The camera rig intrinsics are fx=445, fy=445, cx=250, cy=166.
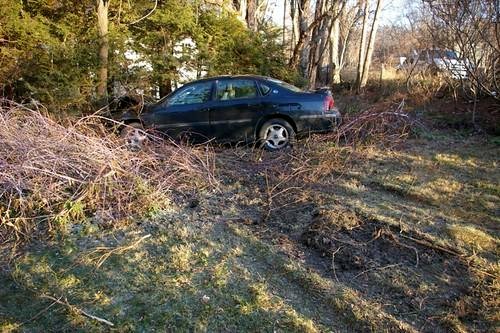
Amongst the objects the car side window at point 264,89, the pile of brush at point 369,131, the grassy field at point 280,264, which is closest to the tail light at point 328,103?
the pile of brush at point 369,131

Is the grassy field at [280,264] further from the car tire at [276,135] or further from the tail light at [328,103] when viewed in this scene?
the tail light at [328,103]

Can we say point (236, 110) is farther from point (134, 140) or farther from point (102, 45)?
point (102, 45)

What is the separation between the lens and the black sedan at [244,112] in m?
8.05

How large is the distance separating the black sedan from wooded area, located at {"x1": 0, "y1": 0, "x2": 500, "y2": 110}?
2966 mm

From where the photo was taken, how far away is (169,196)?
533 cm

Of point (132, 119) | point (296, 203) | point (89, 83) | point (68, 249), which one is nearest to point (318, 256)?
point (296, 203)

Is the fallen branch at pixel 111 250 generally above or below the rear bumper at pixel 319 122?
below

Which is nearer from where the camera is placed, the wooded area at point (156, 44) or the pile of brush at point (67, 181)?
the pile of brush at point (67, 181)

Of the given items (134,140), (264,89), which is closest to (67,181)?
(134,140)

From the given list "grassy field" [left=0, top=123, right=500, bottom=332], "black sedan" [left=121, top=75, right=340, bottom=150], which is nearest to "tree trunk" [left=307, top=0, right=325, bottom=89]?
"black sedan" [left=121, top=75, right=340, bottom=150]

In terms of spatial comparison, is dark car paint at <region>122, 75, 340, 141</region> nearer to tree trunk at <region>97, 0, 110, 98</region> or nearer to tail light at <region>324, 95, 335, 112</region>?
tail light at <region>324, 95, 335, 112</region>

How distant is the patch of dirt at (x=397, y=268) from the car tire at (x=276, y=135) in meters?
3.46

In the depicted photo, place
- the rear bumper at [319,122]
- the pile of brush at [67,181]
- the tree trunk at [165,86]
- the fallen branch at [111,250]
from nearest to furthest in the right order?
the fallen branch at [111,250], the pile of brush at [67,181], the rear bumper at [319,122], the tree trunk at [165,86]

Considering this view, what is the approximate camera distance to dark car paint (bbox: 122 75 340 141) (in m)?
8.04
